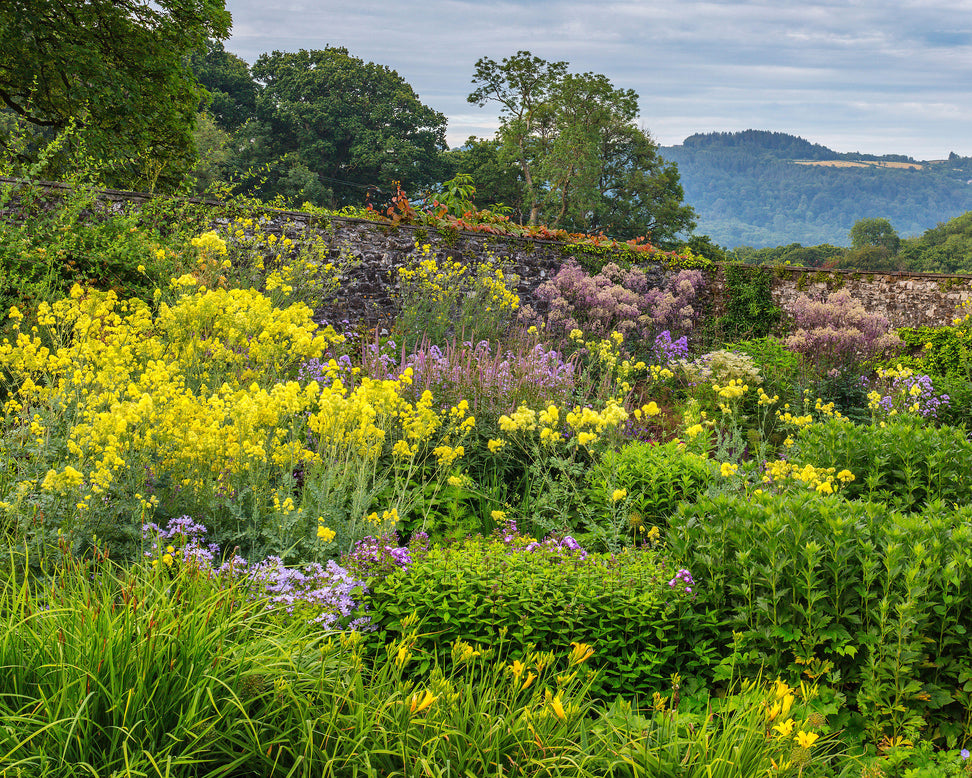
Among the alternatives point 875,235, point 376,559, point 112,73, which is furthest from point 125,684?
point 875,235

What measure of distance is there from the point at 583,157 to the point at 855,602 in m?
31.1

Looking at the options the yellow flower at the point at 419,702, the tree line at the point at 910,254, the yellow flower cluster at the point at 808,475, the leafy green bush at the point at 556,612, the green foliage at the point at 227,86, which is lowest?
the leafy green bush at the point at 556,612

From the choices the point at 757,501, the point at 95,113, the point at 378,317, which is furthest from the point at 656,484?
the point at 95,113

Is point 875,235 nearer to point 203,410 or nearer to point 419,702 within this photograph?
point 203,410

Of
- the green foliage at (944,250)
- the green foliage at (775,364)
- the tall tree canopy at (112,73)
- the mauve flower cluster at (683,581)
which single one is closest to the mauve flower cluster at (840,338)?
the green foliage at (775,364)

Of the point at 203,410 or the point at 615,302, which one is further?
the point at 615,302

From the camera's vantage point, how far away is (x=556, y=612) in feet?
9.05

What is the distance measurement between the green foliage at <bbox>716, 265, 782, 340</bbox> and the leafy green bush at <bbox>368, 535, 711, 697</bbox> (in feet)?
27.8

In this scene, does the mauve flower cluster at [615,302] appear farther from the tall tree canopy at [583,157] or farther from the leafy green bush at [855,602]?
the tall tree canopy at [583,157]

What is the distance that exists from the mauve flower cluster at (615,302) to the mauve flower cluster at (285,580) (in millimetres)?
6853

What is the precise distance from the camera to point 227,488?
3.38 m

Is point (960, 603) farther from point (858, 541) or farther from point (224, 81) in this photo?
point (224, 81)

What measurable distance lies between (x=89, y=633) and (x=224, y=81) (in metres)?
40.3

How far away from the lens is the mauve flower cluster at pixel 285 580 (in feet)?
8.74
